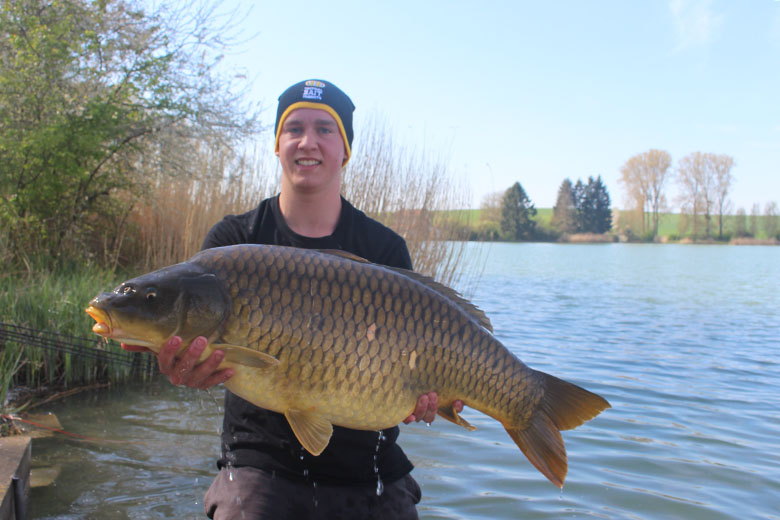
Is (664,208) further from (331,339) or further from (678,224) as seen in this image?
(331,339)

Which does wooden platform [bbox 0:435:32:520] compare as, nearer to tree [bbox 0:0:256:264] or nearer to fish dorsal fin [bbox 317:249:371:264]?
fish dorsal fin [bbox 317:249:371:264]

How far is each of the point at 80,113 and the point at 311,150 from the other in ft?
21.7

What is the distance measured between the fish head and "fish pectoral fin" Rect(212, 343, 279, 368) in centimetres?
6

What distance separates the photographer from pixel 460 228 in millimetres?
8773

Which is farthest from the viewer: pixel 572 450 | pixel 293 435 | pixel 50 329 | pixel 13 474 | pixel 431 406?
pixel 50 329

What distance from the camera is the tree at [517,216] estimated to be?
5431 centimetres

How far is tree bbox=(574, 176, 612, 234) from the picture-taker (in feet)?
213

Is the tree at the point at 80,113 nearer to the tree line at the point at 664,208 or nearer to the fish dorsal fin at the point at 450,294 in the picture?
the fish dorsal fin at the point at 450,294

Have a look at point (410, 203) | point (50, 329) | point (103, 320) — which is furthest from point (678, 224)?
point (103, 320)

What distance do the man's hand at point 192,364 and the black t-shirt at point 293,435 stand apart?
0.35 meters

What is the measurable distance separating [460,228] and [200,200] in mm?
3414

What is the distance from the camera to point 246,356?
157 cm

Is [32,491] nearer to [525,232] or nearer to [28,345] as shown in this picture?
[28,345]

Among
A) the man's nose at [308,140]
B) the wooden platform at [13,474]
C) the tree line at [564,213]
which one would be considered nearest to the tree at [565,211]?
the tree line at [564,213]
